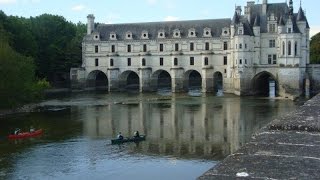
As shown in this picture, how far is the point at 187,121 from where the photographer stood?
4491 cm

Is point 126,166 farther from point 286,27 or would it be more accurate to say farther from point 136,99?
point 286,27

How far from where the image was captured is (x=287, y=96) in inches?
2618

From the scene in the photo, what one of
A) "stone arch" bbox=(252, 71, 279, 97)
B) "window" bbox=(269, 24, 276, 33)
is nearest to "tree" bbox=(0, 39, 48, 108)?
"stone arch" bbox=(252, 71, 279, 97)

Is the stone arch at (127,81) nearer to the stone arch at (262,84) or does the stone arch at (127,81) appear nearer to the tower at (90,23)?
the tower at (90,23)

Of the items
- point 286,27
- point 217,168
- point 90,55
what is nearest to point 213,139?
point 217,168

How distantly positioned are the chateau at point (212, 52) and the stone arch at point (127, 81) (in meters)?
0.27

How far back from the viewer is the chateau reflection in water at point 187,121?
3262 centimetres

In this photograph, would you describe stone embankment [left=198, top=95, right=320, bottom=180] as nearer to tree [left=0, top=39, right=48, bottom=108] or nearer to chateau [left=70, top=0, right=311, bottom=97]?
tree [left=0, top=39, right=48, bottom=108]

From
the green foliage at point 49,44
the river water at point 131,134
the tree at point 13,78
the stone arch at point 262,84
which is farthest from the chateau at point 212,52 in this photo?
the tree at point 13,78

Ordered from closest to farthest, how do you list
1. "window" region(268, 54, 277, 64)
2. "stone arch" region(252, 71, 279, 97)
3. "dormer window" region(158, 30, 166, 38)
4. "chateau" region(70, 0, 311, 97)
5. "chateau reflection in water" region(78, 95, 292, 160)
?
"chateau reflection in water" region(78, 95, 292, 160)
"chateau" region(70, 0, 311, 97)
"stone arch" region(252, 71, 279, 97)
"window" region(268, 54, 277, 64)
"dormer window" region(158, 30, 166, 38)

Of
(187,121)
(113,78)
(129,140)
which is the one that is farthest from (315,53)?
(129,140)

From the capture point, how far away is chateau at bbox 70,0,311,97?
69.1 m

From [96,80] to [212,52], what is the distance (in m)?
27.1

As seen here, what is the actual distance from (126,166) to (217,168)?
55.9 ft
